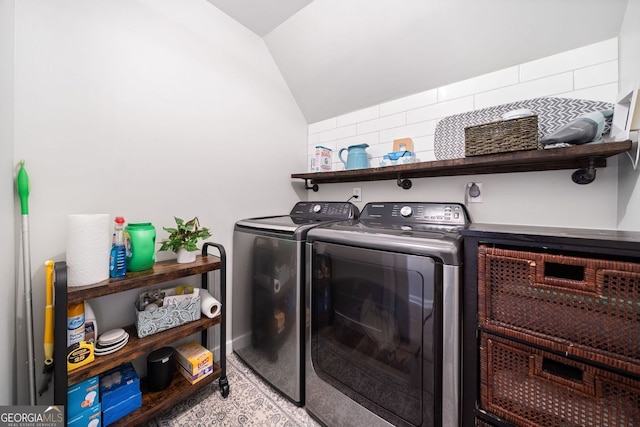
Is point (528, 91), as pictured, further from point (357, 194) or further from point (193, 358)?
point (193, 358)

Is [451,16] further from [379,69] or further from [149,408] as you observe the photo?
[149,408]

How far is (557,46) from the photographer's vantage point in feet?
3.70

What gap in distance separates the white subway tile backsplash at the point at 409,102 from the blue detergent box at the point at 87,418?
2263mm

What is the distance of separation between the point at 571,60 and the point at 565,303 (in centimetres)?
122

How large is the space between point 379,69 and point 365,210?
996 mm

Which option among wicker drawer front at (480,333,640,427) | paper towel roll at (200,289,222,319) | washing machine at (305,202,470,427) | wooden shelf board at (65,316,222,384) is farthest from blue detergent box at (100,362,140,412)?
wicker drawer front at (480,333,640,427)

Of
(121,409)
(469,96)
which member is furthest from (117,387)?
(469,96)

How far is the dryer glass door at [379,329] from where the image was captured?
858mm

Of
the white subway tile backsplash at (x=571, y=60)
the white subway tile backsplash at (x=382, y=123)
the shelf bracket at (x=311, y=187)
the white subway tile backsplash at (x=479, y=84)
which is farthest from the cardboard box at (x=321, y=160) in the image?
the white subway tile backsplash at (x=571, y=60)

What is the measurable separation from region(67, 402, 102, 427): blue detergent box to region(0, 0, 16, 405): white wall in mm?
230

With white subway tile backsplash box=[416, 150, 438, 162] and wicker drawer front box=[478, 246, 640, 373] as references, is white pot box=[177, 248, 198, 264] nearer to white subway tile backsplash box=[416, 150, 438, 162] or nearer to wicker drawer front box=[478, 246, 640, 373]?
wicker drawer front box=[478, 246, 640, 373]

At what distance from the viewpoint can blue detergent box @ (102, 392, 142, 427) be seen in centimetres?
96

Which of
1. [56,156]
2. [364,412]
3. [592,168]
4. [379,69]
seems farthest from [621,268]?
[56,156]

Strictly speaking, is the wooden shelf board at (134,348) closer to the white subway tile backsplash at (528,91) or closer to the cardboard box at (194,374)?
the cardboard box at (194,374)
